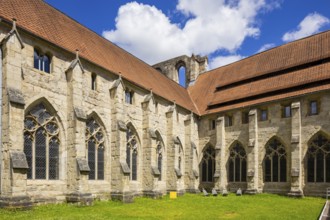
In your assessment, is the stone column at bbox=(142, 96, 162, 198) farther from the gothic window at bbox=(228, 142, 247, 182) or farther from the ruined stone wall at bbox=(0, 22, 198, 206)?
the gothic window at bbox=(228, 142, 247, 182)

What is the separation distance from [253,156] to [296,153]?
370 centimetres

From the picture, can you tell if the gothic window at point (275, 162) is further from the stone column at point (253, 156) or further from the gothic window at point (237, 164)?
the gothic window at point (237, 164)

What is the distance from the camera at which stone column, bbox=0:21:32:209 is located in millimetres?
12602

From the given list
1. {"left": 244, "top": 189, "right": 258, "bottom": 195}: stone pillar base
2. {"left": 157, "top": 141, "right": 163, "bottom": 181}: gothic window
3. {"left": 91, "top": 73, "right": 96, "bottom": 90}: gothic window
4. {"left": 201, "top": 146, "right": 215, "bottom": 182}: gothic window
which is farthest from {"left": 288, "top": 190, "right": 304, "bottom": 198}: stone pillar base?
{"left": 91, "top": 73, "right": 96, "bottom": 90}: gothic window

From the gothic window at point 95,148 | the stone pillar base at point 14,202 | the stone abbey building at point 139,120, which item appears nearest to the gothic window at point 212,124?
the stone abbey building at point 139,120

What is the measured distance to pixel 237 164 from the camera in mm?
27938

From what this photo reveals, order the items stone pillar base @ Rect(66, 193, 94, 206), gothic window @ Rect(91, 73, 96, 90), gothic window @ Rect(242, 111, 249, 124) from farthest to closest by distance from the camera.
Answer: gothic window @ Rect(242, 111, 249, 124)
gothic window @ Rect(91, 73, 96, 90)
stone pillar base @ Rect(66, 193, 94, 206)

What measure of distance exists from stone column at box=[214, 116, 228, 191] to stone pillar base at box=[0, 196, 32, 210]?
1875cm

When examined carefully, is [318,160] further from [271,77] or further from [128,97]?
[128,97]

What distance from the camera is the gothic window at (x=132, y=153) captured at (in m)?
22.1

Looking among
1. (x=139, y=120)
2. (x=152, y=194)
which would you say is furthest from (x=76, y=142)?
(x=152, y=194)

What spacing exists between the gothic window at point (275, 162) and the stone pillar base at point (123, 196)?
1269 centimetres

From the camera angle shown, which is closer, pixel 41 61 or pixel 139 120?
pixel 41 61

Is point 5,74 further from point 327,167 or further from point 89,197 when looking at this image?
point 327,167
